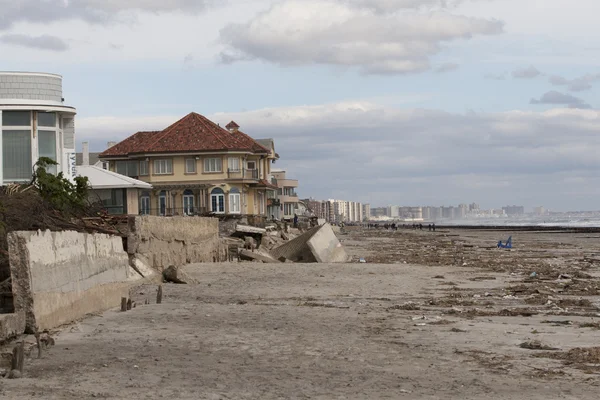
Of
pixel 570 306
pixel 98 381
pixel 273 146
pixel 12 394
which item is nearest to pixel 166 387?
pixel 98 381

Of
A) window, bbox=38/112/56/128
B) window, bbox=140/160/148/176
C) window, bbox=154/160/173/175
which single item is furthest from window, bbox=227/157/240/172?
window, bbox=38/112/56/128

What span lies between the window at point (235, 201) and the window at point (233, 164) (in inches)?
53.5

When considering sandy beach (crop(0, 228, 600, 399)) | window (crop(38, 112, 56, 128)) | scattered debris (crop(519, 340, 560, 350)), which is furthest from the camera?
window (crop(38, 112, 56, 128))

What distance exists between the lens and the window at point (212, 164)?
6397 centimetres

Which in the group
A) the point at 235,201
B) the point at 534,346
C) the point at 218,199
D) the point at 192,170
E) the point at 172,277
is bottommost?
the point at 534,346

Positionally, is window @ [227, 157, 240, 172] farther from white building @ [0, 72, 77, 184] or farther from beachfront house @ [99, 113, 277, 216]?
white building @ [0, 72, 77, 184]

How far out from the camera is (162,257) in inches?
948

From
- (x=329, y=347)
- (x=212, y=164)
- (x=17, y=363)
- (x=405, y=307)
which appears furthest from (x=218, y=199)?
(x=17, y=363)

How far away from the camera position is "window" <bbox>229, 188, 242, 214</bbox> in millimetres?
64125

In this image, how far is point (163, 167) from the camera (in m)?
64.4

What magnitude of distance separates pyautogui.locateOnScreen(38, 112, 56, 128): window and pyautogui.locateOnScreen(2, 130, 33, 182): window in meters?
0.54

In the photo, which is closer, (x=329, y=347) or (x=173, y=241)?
(x=329, y=347)

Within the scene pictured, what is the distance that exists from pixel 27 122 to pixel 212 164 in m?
35.0

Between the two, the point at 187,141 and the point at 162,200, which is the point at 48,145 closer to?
the point at 162,200
